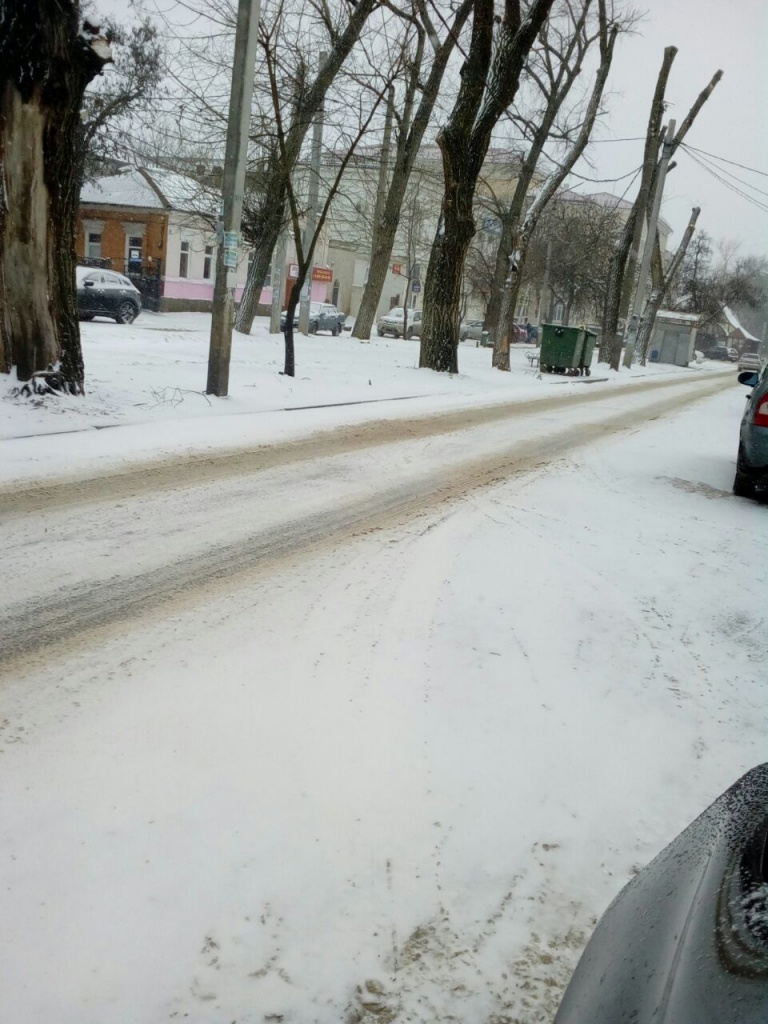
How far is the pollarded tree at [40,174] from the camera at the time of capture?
764 centimetres

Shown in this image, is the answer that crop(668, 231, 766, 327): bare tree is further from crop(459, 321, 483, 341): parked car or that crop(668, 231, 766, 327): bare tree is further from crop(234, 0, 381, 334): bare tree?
crop(234, 0, 381, 334): bare tree

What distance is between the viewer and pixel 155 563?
4418mm

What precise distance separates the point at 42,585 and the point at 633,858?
2.88 metres

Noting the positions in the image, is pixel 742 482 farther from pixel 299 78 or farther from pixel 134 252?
pixel 134 252

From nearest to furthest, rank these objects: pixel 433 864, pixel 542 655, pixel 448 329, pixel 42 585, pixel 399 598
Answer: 1. pixel 433 864
2. pixel 542 655
3. pixel 42 585
4. pixel 399 598
5. pixel 448 329

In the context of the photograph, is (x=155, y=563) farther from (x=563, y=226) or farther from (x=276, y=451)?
(x=563, y=226)

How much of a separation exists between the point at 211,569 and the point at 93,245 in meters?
40.4

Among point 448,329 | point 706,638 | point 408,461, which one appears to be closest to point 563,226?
point 448,329

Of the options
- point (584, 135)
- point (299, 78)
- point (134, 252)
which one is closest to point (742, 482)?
point (299, 78)

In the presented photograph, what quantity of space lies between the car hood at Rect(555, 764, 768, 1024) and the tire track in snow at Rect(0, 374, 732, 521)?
4.52 metres

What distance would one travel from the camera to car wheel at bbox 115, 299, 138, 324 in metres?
27.5

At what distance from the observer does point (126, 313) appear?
27.7 m

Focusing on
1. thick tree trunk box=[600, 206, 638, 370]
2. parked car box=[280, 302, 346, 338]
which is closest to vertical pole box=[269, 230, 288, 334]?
parked car box=[280, 302, 346, 338]

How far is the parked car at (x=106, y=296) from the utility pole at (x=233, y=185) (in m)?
18.2
